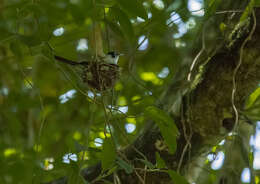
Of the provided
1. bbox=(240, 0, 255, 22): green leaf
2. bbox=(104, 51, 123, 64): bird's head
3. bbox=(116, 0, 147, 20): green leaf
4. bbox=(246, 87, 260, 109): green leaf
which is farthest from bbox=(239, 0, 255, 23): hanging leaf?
bbox=(104, 51, 123, 64): bird's head

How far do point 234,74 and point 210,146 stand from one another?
477mm

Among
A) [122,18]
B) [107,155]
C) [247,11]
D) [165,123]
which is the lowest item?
[107,155]

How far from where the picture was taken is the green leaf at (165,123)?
1.73 metres

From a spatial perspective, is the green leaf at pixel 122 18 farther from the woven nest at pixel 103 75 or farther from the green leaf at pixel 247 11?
the woven nest at pixel 103 75

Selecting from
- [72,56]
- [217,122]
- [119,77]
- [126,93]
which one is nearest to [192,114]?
[217,122]

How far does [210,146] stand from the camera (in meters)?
2.15

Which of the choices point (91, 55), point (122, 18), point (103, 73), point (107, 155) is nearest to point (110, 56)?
point (103, 73)

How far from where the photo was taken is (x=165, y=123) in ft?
5.84

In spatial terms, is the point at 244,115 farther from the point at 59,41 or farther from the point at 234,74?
the point at 59,41

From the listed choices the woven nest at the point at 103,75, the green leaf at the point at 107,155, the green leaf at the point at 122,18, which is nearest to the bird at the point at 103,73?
the woven nest at the point at 103,75

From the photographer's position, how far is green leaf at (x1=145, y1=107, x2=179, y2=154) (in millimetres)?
1732

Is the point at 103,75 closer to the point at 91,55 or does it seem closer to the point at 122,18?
the point at 91,55

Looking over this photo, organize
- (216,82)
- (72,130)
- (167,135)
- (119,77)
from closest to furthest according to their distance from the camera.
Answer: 1. (167,135)
2. (216,82)
3. (119,77)
4. (72,130)

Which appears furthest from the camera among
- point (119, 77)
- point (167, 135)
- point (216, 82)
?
point (119, 77)
